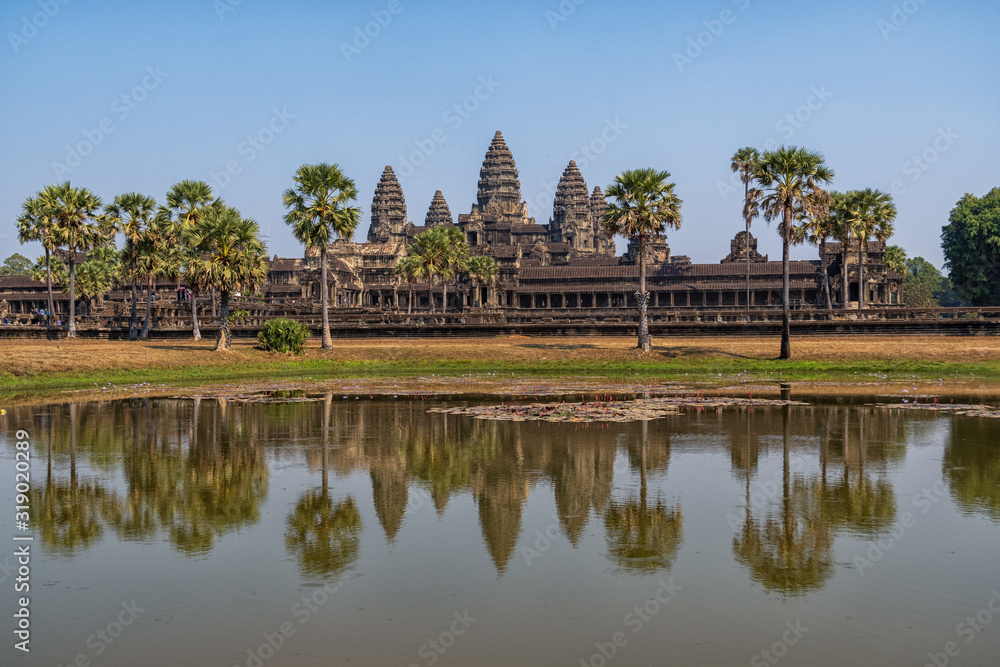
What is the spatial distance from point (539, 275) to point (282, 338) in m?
71.5

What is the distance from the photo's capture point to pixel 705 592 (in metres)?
11.3

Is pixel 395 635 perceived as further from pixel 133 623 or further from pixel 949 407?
pixel 949 407

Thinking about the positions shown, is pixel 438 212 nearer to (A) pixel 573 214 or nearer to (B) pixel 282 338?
(A) pixel 573 214

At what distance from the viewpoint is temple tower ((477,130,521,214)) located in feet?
585

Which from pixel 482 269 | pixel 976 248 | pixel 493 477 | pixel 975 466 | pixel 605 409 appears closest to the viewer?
pixel 493 477

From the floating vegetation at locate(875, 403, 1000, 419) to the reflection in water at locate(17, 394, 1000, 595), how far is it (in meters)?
1.70

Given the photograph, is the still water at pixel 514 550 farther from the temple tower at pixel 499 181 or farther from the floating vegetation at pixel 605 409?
the temple tower at pixel 499 181

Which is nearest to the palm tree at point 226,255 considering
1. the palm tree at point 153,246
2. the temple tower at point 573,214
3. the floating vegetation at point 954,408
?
the palm tree at point 153,246

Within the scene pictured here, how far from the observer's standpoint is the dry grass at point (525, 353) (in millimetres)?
45803

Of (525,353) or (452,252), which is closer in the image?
(525,353)

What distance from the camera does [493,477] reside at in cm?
1828

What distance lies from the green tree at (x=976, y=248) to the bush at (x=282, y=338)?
76.8 m

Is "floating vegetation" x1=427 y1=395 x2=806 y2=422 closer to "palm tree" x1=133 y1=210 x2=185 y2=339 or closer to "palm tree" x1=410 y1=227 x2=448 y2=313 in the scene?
"palm tree" x1=133 y1=210 x2=185 y2=339

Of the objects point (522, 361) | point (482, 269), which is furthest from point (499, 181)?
point (522, 361)
